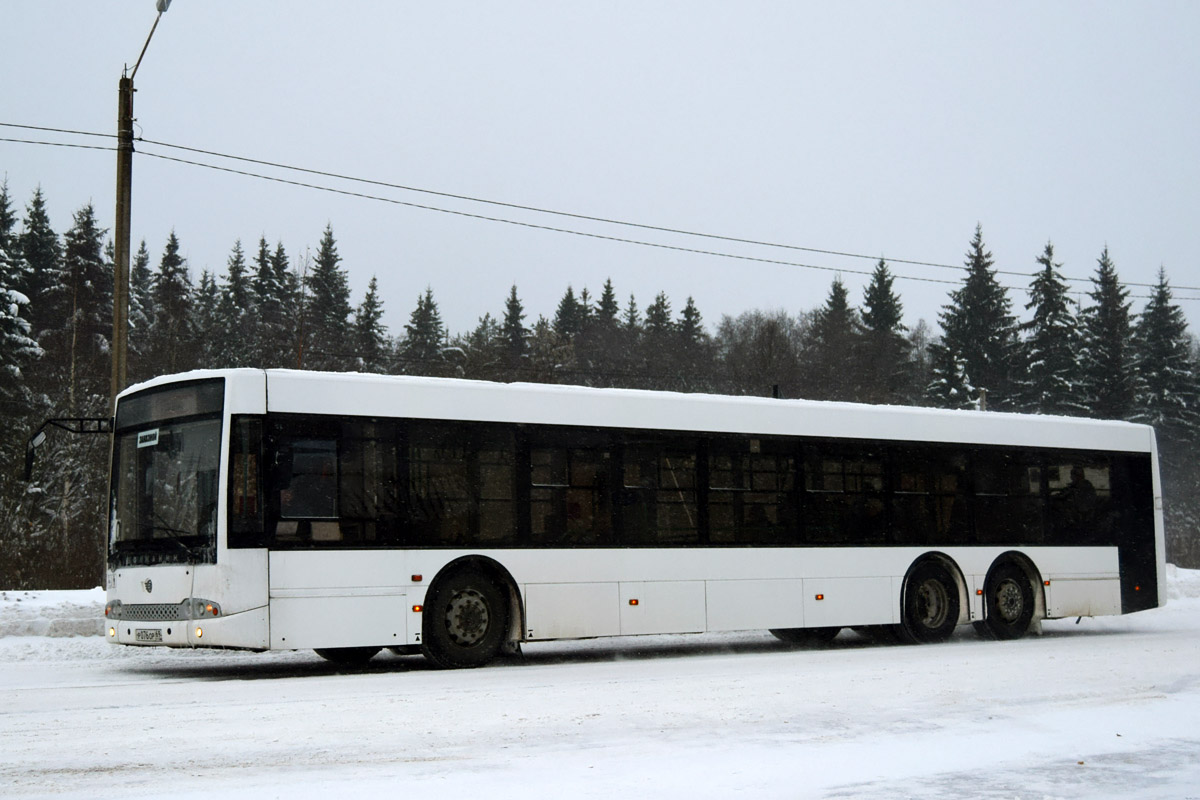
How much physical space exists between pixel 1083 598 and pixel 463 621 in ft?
33.8

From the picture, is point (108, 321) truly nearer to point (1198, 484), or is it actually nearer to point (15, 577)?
point (15, 577)

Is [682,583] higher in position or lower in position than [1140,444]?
lower

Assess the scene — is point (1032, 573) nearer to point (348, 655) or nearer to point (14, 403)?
point (348, 655)

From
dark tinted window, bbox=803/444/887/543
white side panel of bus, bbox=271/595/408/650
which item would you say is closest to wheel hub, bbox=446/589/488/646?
white side panel of bus, bbox=271/595/408/650

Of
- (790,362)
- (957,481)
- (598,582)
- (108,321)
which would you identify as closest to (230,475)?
(598,582)

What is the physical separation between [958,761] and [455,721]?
3.66 m

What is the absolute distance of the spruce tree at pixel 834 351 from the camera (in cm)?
7175

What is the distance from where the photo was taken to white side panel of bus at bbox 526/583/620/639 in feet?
49.6

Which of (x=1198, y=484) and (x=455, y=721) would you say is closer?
(x=455, y=721)

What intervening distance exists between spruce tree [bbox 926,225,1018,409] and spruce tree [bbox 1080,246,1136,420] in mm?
3791

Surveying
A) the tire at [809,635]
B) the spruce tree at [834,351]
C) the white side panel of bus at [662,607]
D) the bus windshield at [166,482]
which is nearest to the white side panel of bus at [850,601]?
the tire at [809,635]

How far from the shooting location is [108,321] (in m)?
57.6

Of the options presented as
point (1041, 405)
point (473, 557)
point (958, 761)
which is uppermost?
point (1041, 405)

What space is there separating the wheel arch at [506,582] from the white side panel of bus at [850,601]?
4.24 meters
